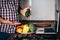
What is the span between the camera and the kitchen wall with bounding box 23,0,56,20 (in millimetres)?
2252

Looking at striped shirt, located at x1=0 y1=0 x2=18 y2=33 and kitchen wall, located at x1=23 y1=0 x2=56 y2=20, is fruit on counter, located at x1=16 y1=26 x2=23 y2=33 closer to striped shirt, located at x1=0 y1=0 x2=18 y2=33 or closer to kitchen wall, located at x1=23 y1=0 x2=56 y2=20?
striped shirt, located at x1=0 y1=0 x2=18 y2=33

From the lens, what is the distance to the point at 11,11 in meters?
2.04

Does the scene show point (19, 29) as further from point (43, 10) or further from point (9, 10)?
point (43, 10)

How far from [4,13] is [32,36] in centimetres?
44

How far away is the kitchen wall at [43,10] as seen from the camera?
2252mm

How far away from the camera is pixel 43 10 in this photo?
7.40 feet

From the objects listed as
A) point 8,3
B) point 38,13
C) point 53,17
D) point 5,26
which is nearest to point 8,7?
point 8,3

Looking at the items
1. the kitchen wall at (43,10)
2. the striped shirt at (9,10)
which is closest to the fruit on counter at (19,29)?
the striped shirt at (9,10)

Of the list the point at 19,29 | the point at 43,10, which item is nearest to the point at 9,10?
the point at 19,29

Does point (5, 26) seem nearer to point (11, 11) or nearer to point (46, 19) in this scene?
point (11, 11)

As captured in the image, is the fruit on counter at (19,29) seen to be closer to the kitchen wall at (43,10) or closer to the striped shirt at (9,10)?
the striped shirt at (9,10)

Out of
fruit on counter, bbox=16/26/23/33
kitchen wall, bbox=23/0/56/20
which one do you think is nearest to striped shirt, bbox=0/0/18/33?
fruit on counter, bbox=16/26/23/33

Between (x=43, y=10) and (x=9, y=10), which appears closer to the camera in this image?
(x=9, y=10)

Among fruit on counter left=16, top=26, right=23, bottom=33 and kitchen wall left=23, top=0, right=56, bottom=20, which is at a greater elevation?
kitchen wall left=23, top=0, right=56, bottom=20
